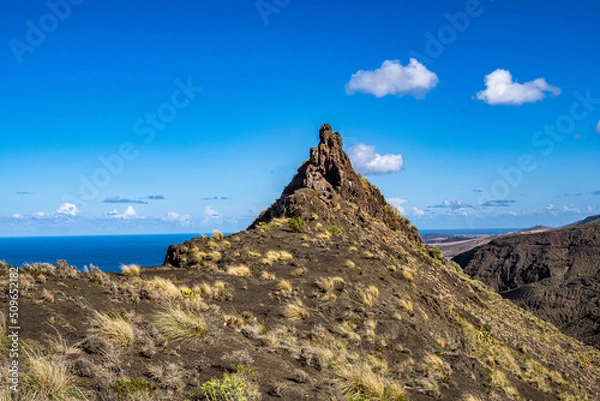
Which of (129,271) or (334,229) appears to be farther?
(334,229)

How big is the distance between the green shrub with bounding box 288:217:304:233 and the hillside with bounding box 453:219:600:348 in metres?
66.3

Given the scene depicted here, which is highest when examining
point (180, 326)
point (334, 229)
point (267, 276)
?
point (334, 229)

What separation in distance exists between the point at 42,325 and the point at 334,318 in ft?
28.2

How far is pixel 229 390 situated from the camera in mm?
7008

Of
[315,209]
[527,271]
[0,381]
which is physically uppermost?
[315,209]

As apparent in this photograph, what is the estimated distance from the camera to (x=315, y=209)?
2964 centimetres

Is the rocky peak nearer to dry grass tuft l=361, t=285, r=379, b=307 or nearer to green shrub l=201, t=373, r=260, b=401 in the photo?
dry grass tuft l=361, t=285, r=379, b=307

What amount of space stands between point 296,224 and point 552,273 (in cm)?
11437

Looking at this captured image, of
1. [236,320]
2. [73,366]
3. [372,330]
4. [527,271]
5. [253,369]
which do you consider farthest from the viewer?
[527,271]

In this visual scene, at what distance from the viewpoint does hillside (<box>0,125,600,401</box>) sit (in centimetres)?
727

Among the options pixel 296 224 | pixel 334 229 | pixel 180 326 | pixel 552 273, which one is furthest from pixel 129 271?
pixel 552 273

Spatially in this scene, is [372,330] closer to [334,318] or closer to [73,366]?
[334,318]

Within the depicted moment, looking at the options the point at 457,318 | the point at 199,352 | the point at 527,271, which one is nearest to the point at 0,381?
the point at 199,352

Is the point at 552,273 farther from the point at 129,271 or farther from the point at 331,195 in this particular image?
the point at 129,271
